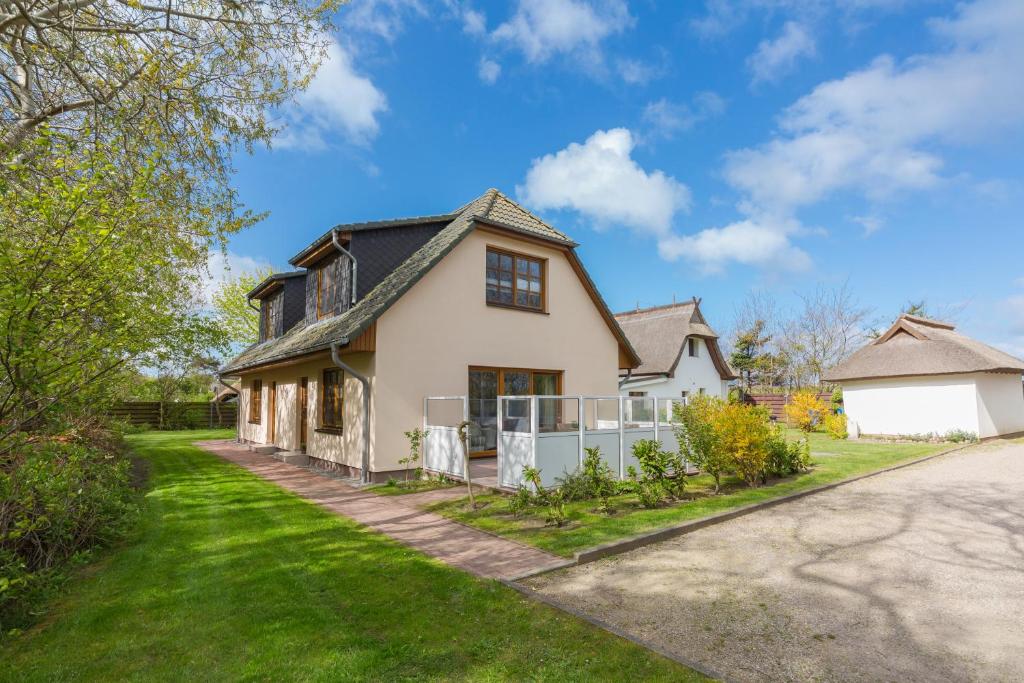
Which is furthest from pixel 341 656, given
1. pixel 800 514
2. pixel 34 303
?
pixel 800 514

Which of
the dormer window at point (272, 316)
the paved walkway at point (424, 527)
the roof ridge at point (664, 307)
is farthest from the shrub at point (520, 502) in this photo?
the roof ridge at point (664, 307)

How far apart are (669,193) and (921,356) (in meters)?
12.7

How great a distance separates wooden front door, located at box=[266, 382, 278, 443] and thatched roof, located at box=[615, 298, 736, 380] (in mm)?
15430

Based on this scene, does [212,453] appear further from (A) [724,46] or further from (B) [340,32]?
(A) [724,46]

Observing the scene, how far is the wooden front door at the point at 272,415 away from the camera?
1644cm

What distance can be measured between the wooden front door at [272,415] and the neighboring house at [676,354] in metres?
15.1

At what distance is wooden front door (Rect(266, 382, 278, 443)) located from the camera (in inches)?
647

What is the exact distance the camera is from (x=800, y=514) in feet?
24.8

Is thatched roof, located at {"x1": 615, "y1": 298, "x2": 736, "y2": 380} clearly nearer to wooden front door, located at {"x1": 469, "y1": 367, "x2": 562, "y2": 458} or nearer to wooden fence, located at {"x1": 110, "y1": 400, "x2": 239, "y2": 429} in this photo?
wooden front door, located at {"x1": 469, "y1": 367, "x2": 562, "y2": 458}

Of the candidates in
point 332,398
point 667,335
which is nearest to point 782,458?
point 332,398

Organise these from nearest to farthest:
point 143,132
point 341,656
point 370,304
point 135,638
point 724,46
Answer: point 341,656, point 135,638, point 143,132, point 370,304, point 724,46

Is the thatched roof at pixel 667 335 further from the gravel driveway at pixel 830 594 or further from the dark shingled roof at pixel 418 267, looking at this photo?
the gravel driveway at pixel 830 594

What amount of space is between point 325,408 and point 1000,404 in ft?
83.6

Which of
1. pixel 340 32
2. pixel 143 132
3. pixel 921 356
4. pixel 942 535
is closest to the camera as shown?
pixel 942 535
